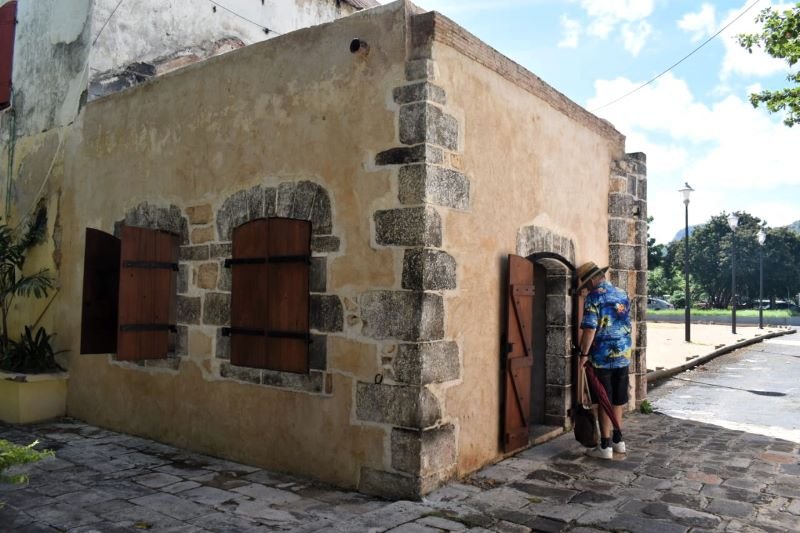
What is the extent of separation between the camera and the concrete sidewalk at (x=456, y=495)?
374 cm

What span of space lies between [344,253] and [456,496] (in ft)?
5.94

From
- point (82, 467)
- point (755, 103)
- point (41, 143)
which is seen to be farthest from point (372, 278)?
point (755, 103)

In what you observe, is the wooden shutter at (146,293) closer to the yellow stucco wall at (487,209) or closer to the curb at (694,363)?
the yellow stucco wall at (487,209)

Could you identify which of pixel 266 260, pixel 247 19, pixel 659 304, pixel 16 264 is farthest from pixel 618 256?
pixel 659 304

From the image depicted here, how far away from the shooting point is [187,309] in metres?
5.74

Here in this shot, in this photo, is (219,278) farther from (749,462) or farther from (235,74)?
(749,462)

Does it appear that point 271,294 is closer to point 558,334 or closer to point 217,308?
point 217,308

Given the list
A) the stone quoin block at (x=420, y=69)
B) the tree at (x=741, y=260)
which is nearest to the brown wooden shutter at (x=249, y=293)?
the stone quoin block at (x=420, y=69)

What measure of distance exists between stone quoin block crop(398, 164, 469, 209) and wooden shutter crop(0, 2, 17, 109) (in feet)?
22.5

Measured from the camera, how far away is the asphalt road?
6848 millimetres

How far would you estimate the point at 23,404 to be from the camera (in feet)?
21.9

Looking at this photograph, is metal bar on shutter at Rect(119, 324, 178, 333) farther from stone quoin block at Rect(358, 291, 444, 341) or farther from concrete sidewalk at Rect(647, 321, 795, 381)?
concrete sidewalk at Rect(647, 321, 795, 381)

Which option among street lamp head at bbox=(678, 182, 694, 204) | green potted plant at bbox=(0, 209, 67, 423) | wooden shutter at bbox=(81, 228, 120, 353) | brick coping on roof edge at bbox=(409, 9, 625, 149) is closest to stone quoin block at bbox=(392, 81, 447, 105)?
brick coping on roof edge at bbox=(409, 9, 625, 149)

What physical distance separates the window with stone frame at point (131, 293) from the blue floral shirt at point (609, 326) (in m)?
3.69
